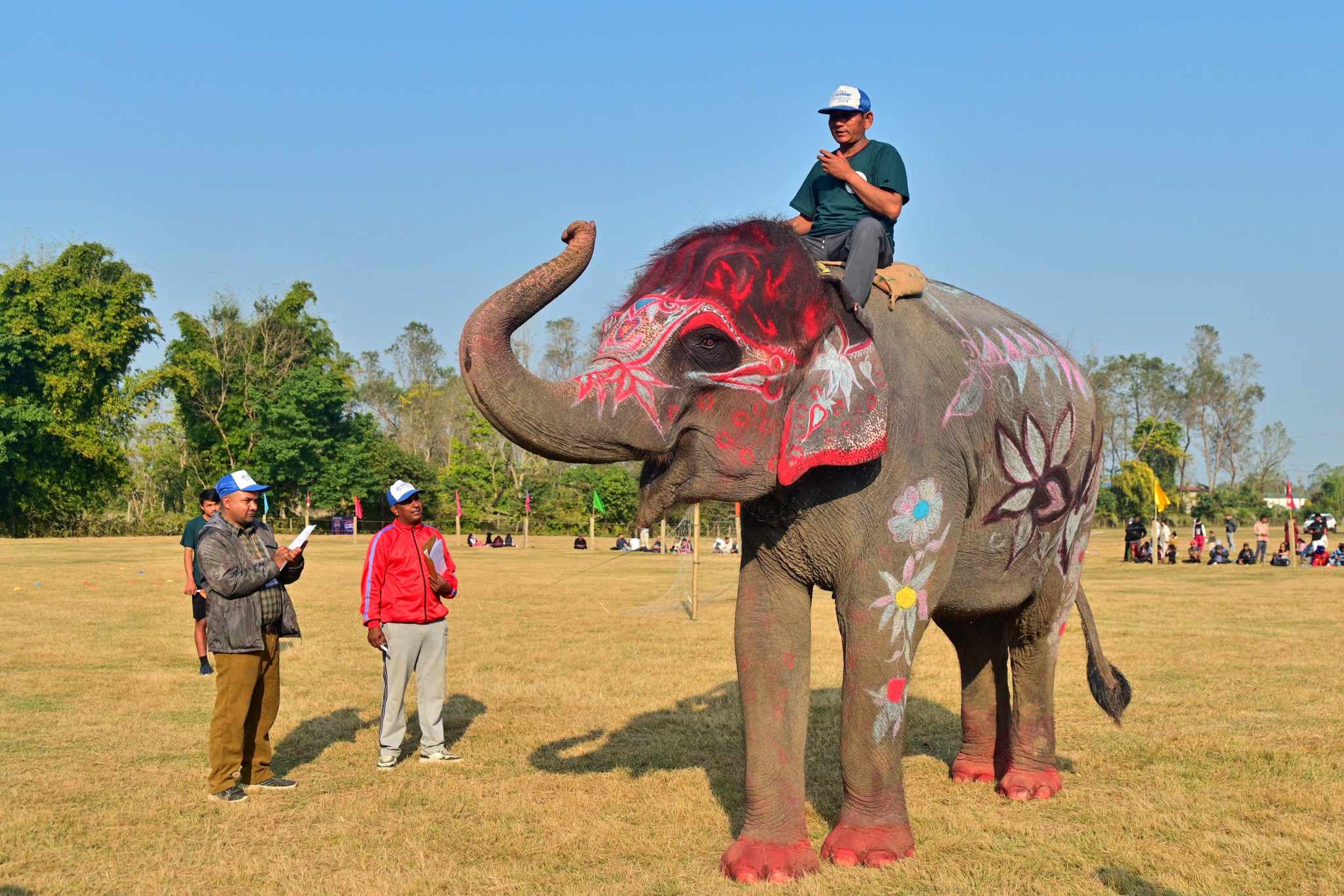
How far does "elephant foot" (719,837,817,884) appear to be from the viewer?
6.02 m

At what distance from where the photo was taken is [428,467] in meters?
76.6

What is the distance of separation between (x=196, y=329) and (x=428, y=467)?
17.2 m

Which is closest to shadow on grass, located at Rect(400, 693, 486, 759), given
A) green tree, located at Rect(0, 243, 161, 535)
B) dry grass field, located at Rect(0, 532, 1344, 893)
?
dry grass field, located at Rect(0, 532, 1344, 893)

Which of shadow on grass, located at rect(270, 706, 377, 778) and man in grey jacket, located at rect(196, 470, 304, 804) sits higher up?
man in grey jacket, located at rect(196, 470, 304, 804)

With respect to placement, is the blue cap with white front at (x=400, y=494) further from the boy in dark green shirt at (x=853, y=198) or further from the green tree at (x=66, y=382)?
the green tree at (x=66, y=382)

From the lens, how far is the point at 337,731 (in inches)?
412

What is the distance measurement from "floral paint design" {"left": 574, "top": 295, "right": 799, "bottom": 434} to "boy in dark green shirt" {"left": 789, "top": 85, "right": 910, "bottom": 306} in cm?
79

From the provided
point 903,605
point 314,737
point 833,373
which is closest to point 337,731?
point 314,737

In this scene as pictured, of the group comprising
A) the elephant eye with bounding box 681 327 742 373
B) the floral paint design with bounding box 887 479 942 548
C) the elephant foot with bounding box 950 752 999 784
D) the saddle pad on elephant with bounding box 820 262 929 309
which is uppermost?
the saddle pad on elephant with bounding box 820 262 929 309

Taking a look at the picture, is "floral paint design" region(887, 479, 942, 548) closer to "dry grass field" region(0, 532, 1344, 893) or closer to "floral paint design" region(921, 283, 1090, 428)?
"floral paint design" region(921, 283, 1090, 428)

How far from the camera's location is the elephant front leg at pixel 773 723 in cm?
610

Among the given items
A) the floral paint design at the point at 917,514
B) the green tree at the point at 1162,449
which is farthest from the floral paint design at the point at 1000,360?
the green tree at the point at 1162,449

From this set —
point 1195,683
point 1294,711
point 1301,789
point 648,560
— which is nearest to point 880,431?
point 1301,789

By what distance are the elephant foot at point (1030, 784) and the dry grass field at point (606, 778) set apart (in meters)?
0.11
